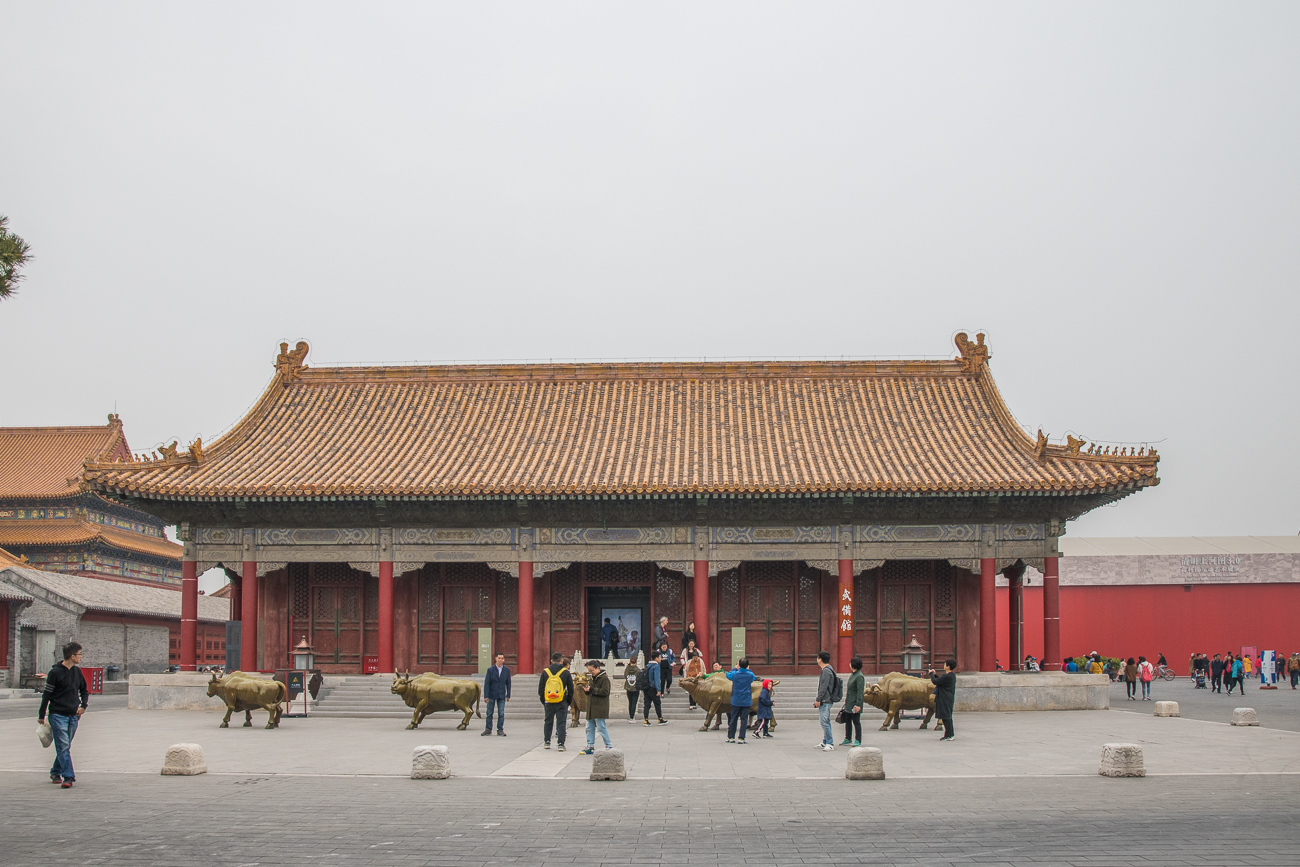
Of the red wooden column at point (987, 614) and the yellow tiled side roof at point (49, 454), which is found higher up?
the yellow tiled side roof at point (49, 454)

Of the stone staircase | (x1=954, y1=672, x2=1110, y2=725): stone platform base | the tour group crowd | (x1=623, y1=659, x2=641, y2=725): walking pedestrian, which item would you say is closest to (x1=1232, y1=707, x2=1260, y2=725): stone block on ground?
(x1=954, y1=672, x2=1110, y2=725): stone platform base

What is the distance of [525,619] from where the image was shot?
2784 cm

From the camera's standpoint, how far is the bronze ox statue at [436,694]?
21109mm

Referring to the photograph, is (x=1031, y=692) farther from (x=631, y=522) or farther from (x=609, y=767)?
(x=609, y=767)

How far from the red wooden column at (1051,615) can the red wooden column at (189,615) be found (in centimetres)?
2010

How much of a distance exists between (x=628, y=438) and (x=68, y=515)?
30438mm

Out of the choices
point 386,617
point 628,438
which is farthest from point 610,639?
point 386,617

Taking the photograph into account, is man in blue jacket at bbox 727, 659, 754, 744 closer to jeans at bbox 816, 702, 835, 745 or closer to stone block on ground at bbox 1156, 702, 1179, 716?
jeans at bbox 816, 702, 835, 745

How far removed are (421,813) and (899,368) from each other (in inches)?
923

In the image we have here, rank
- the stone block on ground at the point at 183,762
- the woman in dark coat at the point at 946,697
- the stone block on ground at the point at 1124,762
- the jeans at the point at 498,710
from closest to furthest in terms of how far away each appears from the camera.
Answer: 1. the stone block on ground at the point at 1124,762
2. the stone block on ground at the point at 183,762
3. the woman in dark coat at the point at 946,697
4. the jeans at the point at 498,710

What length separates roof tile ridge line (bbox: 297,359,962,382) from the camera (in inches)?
1276

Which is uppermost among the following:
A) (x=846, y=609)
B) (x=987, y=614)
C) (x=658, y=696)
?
(x=846, y=609)

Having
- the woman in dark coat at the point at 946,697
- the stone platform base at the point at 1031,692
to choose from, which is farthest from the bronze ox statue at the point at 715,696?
the stone platform base at the point at 1031,692

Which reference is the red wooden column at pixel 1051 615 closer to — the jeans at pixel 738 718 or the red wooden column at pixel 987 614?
the red wooden column at pixel 987 614
